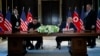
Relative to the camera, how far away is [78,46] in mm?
8578

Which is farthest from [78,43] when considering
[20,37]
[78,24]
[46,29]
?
[78,24]

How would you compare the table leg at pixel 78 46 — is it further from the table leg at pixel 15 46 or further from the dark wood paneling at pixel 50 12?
the dark wood paneling at pixel 50 12

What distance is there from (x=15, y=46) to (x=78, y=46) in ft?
6.42

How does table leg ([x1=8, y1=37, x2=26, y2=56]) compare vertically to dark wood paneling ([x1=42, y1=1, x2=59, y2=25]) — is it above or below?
below

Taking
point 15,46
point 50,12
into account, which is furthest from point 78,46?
point 50,12

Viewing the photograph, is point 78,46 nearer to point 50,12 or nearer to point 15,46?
point 15,46

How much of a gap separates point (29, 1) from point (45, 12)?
1.44 m

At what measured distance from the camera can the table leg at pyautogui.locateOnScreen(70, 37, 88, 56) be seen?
8.52 metres

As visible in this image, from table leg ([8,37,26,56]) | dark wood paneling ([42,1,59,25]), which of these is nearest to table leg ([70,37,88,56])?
table leg ([8,37,26,56])

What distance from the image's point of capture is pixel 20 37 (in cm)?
841

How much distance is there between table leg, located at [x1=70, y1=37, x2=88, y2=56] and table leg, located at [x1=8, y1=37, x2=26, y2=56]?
162 cm

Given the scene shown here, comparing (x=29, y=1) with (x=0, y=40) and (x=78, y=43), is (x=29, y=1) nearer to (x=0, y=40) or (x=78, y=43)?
(x=0, y=40)

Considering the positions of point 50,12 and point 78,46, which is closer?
point 78,46

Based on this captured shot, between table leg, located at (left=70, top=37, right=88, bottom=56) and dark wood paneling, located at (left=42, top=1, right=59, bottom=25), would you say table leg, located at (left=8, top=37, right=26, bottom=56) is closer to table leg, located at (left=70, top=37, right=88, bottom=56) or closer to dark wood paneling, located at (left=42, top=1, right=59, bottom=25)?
table leg, located at (left=70, top=37, right=88, bottom=56)
